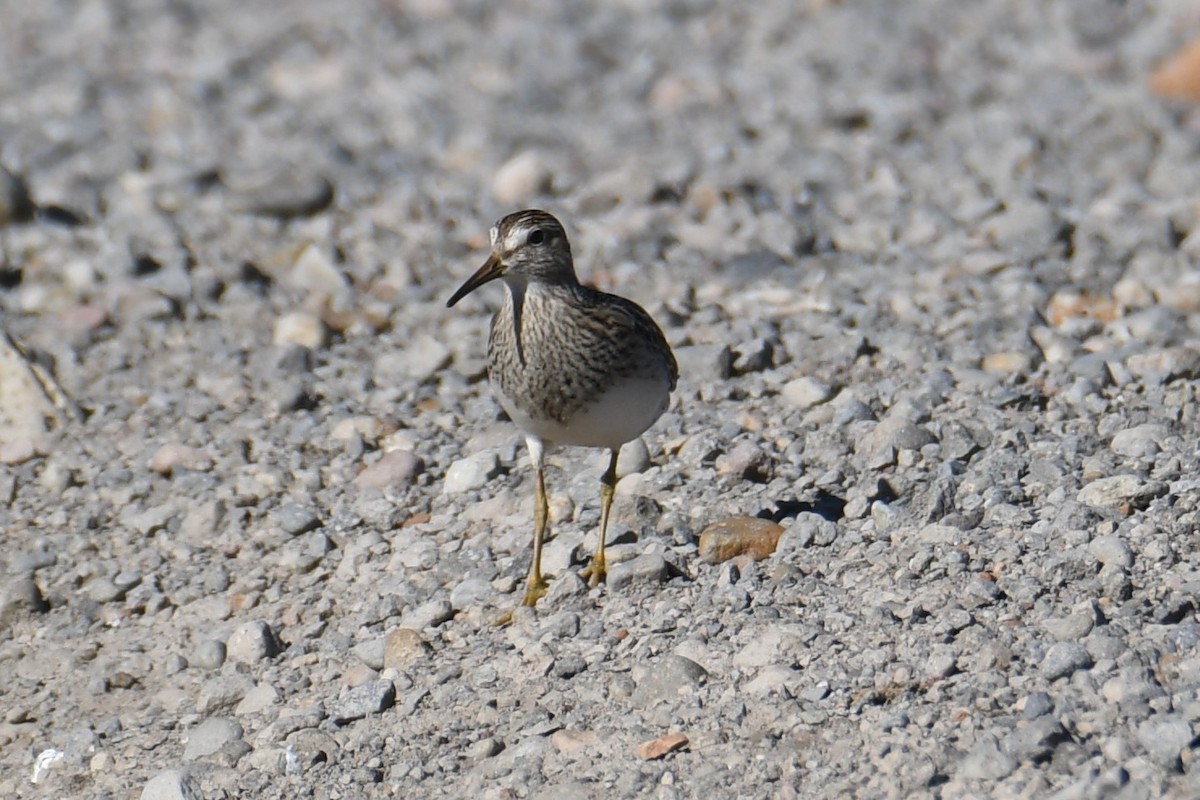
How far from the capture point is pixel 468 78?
1258 cm

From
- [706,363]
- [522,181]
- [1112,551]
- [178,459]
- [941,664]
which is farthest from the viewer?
[522,181]

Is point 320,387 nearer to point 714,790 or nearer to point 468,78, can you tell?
point 714,790

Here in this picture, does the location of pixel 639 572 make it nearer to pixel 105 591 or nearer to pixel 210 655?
pixel 210 655

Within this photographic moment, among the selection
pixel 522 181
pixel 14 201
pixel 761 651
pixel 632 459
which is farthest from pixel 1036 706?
pixel 14 201

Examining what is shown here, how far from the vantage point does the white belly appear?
6.54 meters

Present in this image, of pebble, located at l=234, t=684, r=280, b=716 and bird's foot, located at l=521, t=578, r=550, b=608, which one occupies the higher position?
bird's foot, located at l=521, t=578, r=550, b=608

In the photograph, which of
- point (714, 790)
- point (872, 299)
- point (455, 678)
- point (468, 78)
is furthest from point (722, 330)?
point (468, 78)

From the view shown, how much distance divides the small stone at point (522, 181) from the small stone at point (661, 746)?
5.50 meters

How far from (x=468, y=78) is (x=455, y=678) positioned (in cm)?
726

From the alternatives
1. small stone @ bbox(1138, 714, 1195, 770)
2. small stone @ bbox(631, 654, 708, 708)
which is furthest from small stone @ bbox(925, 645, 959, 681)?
small stone @ bbox(631, 654, 708, 708)

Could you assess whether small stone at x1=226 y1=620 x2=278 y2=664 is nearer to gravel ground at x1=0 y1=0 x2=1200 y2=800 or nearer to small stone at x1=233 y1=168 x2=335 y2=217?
gravel ground at x1=0 y1=0 x2=1200 y2=800

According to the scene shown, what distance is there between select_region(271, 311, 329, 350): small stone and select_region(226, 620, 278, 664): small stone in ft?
8.16

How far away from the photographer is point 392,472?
764cm

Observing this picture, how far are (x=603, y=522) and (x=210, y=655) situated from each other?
172cm
